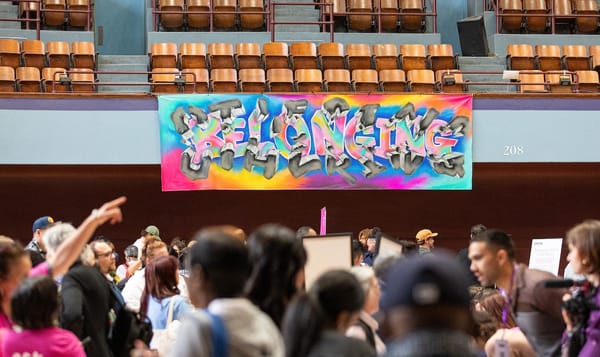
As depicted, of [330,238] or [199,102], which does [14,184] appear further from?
[330,238]

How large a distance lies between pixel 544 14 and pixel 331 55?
4.28 m

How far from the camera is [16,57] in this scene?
1418cm

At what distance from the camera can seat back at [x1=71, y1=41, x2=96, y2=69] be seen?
1459 cm

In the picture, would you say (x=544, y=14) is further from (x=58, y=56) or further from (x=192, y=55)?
(x=58, y=56)

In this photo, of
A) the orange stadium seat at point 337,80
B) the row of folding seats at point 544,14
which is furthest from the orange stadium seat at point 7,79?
the row of folding seats at point 544,14

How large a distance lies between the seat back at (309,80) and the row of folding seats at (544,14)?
4.28m

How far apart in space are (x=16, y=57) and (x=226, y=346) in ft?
40.5

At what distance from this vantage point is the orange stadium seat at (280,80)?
45.7 feet

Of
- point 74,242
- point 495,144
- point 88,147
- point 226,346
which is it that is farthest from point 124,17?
point 226,346

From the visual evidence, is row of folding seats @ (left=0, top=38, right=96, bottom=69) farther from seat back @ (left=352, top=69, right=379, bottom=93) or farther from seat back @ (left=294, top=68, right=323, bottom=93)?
seat back @ (left=352, top=69, right=379, bottom=93)

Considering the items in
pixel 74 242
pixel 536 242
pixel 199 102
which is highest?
pixel 199 102

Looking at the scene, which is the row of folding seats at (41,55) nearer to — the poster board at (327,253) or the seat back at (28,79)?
the seat back at (28,79)

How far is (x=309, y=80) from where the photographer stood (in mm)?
14289

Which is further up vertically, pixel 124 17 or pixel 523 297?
pixel 124 17
